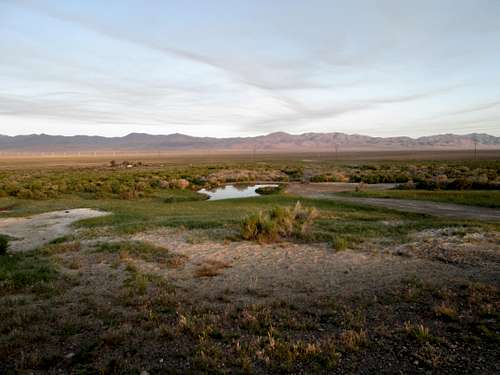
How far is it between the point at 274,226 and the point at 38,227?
11585mm

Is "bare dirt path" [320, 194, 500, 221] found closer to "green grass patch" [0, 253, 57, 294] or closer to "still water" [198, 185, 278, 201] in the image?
"still water" [198, 185, 278, 201]

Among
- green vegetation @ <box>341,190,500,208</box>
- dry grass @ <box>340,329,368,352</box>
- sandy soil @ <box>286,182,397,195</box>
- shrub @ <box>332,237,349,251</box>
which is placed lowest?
sandy soil @ <box>286,182,397,195</box>

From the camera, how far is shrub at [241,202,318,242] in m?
12.2

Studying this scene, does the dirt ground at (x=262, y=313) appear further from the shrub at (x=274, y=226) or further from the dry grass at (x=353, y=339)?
the shrub at (x=274, y=226)

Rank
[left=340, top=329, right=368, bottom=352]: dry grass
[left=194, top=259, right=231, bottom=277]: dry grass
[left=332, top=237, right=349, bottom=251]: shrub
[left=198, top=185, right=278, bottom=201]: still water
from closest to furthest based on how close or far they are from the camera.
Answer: [left=340, top=329, right=368, bottom=352]: dry grass → [left=194, top=259, right=231, bottom=277]: dry grass → [left=332, top=237, right=349, bottom=251]: shrub → [left=198, top=185, right=278, bottom=201]: still water

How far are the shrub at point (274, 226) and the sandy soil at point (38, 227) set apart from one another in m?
7.76

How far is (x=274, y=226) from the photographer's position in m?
12.2

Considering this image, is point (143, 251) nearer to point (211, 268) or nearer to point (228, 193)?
point (211, 268)

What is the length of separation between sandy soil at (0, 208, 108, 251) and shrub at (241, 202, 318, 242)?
7.76m

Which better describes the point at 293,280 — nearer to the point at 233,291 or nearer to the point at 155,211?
the point at 233,291

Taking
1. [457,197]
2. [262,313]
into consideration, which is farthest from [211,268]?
[457,197]

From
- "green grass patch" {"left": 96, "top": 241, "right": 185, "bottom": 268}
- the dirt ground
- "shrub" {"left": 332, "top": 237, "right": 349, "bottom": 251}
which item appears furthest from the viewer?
"shrub" {"left": 332, "top": 237, "right": 349, "bottom": 251}

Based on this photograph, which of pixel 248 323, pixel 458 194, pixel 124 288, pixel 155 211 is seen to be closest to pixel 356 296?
pixel 248 323

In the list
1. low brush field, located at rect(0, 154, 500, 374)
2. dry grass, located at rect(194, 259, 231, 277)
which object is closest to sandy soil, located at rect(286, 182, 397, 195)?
low brush field, located at rect(0, 154, 500, 374)
